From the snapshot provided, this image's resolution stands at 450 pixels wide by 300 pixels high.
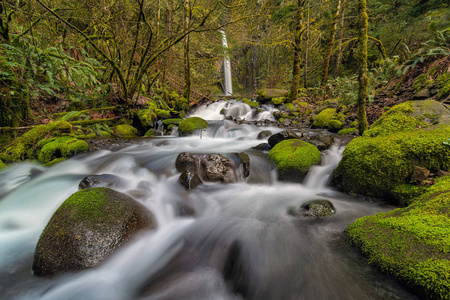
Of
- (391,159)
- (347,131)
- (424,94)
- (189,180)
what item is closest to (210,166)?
(189,180)

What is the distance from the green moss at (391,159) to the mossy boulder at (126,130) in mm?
7279

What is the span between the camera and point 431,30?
760 centimetres

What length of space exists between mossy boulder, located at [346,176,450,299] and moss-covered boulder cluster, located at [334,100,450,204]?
0.51 m

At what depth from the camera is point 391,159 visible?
2869mm

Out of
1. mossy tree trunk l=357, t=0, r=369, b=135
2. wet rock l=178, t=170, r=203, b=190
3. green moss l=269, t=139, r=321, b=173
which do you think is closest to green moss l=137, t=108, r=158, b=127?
wet rock l=178, t=170, r=203, b=190

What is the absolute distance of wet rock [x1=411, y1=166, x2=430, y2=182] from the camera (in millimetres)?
2607

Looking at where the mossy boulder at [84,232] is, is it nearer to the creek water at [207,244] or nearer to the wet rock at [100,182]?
the creek water at [207,244]

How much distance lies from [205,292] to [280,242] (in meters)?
1.10

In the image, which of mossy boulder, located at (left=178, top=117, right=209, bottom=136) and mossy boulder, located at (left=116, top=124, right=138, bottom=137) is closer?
mossy boulder, located at (left=116, top=124, right=138, bottom=137)

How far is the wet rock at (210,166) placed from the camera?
165 inches

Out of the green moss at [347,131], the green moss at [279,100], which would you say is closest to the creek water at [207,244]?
the green moss at [347,131]

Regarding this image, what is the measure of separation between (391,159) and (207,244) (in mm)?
2830

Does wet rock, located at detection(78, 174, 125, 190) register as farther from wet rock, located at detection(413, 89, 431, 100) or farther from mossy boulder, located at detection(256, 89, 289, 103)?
mossy boulder, located at detection(256, 89, 289, 103)

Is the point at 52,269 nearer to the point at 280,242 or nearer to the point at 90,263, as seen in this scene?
the point at 90,263
